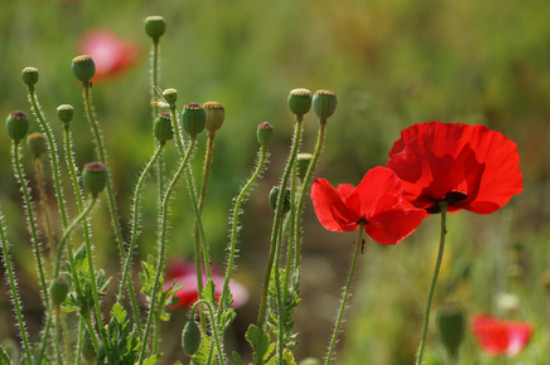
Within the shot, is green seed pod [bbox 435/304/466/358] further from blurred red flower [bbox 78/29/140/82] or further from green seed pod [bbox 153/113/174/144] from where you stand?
blurred red flower [bbox 78/29/140/82]

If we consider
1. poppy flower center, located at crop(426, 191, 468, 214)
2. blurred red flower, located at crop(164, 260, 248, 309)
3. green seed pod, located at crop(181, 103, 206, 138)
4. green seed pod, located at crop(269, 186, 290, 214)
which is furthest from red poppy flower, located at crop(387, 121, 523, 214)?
blurred red flower, located at crop(164, 260, 248, 309)

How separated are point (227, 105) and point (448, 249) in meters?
1.04

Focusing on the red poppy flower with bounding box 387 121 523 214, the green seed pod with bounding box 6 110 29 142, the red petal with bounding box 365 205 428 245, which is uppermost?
the green seed pod with bounding box 6 110 29 142

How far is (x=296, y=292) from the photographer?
0.73m

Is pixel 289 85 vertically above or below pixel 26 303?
above

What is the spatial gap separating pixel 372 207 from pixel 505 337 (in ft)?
2.20

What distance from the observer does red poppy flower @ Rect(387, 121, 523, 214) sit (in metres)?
0.77

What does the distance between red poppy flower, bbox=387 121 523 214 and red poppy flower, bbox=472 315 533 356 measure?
58 centimetres

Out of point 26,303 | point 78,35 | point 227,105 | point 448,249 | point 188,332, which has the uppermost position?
point 78,35

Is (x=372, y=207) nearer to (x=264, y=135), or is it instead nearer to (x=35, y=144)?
(x=264, y=135)

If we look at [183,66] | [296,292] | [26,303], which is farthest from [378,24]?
[296,292]

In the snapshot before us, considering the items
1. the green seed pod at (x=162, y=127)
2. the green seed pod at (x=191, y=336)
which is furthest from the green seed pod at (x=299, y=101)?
the green seed pod at (x=191, y=336)

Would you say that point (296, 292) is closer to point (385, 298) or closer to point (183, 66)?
point (385, 298)

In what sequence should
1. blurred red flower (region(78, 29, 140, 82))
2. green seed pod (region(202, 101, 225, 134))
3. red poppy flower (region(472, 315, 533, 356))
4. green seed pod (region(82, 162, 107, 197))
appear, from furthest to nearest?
blurred red flower (region(78, 29, 140, 82))
red poppy flower (region(472, 315, 533, 356))
green seed pod (region(202, 101, 225, 134))
green seed pod (region(82, 162, 107, 197))
